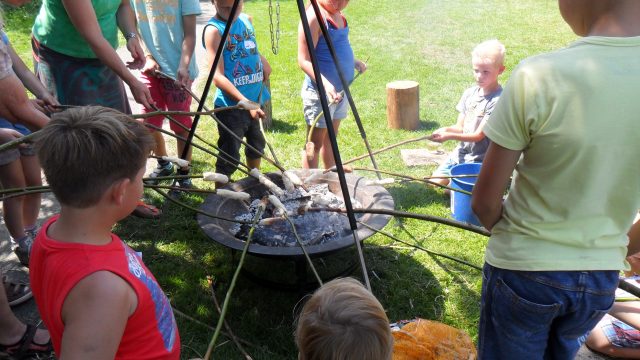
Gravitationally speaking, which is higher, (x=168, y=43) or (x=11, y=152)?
(x=168, y=43)

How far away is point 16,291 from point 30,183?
0.61m

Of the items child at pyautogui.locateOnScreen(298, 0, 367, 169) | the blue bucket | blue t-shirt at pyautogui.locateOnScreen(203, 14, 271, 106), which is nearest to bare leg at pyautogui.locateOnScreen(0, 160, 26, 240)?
blue t-shirt at pyautogui.locateOnScreen(203, 14, 271, 106)

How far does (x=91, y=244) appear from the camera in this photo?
4.48ft

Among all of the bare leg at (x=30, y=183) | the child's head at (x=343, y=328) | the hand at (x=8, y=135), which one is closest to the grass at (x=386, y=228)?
the bare leg at (x=30, y=183)

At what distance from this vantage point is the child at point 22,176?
2695mm

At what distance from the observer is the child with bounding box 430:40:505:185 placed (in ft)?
11.8

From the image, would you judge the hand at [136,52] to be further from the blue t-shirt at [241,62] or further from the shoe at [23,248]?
the shoe at [23,248]

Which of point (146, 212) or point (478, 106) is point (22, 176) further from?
point (478, 106)

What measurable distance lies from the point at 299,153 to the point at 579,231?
3414mm

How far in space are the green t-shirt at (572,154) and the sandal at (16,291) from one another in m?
2.43

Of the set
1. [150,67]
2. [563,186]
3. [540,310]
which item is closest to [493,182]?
[563,186]

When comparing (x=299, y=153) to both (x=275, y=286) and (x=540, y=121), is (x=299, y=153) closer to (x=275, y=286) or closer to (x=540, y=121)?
(x=275, y=286)

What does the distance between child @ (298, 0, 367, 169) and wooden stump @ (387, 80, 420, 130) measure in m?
1.15

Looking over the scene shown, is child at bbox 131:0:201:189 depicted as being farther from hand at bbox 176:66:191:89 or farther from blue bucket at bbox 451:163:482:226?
blue bucket at bbox 451:163:482:226
